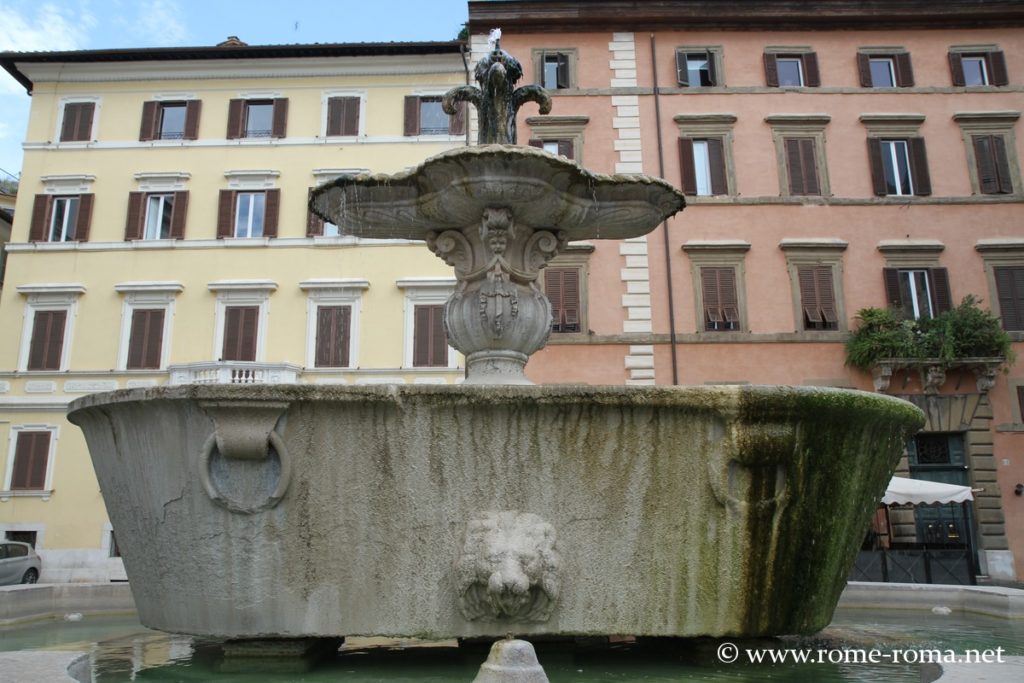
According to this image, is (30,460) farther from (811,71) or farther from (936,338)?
(811,71)

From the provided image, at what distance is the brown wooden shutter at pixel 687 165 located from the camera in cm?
2155

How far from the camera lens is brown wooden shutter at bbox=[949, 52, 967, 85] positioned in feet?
74.0

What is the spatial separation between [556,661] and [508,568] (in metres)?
0.85

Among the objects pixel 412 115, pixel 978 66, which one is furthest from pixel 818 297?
pixel 412 115

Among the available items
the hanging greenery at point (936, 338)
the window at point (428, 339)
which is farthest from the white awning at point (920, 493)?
the window at point (428, 339)

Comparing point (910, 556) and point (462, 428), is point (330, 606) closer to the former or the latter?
point (462, 428)

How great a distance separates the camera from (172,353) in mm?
22172

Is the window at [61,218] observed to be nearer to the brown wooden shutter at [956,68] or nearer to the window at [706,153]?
the window at [706,153]

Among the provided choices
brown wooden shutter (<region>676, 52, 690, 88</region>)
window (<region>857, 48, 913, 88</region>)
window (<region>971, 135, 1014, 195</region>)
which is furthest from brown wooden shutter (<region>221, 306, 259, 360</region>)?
window (<region>971, 135, 1014, 195</region>)

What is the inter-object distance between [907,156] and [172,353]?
20.3m

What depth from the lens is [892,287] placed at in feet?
68.0

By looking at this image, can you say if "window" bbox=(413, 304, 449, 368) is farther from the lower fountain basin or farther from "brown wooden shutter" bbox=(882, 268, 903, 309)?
the lower fountain basin

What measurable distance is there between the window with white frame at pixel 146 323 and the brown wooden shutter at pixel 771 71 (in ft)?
55.8

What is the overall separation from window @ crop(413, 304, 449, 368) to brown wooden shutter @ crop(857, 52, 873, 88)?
1303 cm
